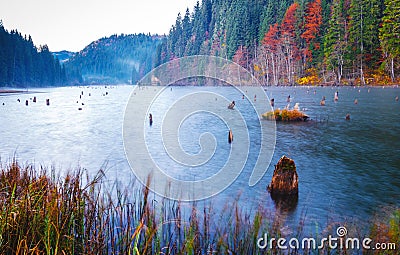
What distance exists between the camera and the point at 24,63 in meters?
108

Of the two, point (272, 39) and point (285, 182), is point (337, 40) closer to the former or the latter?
point (272, 39)

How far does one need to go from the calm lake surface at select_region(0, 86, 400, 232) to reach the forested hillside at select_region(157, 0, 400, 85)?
33.6 m

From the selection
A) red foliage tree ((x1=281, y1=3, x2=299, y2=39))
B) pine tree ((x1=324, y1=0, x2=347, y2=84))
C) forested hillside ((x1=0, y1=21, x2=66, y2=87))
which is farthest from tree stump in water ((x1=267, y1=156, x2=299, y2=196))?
forested hillside ((x1=0, y1=21, x2=66, y2=87))

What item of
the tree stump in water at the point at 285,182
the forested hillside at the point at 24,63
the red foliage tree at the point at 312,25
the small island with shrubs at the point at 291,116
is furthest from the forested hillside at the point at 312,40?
the forested hillside at the point at 24,63

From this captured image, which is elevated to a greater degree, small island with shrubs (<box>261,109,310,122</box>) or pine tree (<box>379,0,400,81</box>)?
pine tree (<box>379,0,400,81</box>)

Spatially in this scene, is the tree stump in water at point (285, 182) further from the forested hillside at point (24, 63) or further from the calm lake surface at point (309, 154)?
the forested hillside at point (24, 63)

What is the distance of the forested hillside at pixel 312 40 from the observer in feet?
200

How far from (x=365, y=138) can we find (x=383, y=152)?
3655 mm

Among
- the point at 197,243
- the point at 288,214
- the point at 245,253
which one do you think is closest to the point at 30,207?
the point at 197,243

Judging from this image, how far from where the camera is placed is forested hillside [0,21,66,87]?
92.3m

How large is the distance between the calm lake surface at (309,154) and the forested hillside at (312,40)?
3360cm

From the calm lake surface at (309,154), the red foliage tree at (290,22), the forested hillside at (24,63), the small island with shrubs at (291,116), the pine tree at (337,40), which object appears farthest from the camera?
the forested hillside at (24,63)

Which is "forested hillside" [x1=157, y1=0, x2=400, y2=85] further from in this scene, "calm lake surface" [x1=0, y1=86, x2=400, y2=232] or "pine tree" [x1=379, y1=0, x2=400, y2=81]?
"calm lake surface" [x1=0, y1=86, x2=400, y2=232]

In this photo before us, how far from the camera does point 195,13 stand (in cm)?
14838
